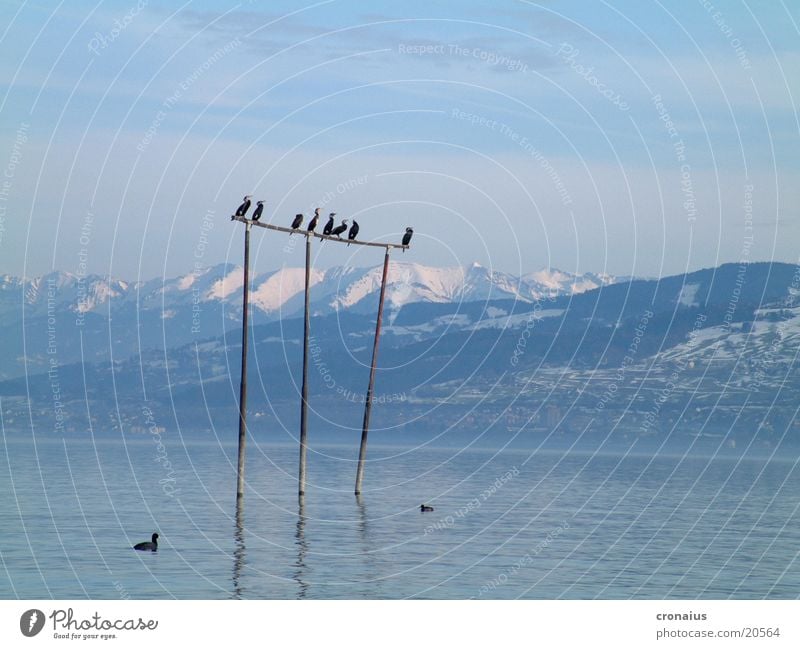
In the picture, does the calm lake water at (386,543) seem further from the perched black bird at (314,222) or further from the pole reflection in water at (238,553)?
the perched black bird at (314,222)

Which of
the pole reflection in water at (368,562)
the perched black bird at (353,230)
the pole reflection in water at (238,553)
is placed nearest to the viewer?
the pole reflection in water at (238,553)

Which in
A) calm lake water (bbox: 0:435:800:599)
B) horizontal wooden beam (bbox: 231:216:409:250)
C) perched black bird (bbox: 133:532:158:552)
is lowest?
calm lake water (bbox: 0:435:800:599)

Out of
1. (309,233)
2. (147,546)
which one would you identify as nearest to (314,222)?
(309,233)

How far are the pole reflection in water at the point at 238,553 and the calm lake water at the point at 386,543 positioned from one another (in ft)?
0.42

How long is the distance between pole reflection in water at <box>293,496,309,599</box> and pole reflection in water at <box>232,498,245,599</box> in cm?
220

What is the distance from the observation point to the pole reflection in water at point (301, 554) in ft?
170

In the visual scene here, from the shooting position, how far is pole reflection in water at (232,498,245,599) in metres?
51.4

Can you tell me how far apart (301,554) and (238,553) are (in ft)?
9.29

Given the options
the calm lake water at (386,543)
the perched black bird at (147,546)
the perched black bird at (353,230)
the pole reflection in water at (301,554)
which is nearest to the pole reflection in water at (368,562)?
the calm lake water at (386,543)

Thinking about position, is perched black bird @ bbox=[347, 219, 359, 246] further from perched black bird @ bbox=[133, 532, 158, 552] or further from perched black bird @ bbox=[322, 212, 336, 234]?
perched black bird @ bbox=[133, 532, 158, 552]

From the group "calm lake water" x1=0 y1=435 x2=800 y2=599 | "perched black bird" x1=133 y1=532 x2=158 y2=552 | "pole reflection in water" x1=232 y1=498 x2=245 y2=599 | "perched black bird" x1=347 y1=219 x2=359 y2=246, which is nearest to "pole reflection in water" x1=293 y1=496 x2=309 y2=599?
"calm lake water" x1=0 y1=435 x2=800 y2=599

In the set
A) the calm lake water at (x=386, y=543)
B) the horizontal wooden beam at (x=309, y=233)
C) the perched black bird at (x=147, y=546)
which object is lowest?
the calm lake water at (x=386, y=543)
